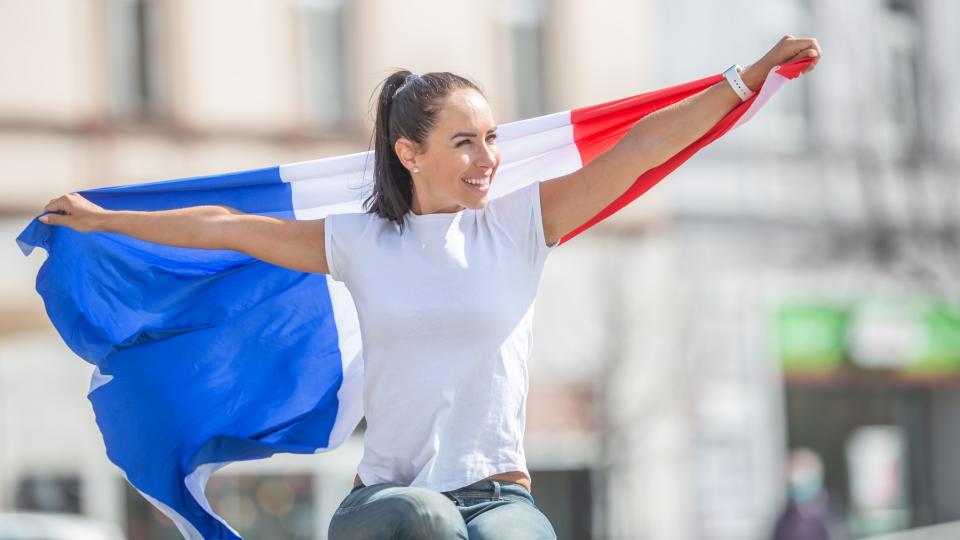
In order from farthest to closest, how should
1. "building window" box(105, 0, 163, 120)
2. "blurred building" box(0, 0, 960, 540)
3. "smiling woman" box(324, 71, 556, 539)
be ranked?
"building window" box(105, 0, 163, 120) < "blurred building" box(0, 0, 960, 540) < "smiling woman" box(324, 71, 556, 539)

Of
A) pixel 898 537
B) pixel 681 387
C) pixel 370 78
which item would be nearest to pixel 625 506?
pixel 681 387

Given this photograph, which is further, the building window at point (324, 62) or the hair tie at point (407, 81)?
the building window at point (324, 62)

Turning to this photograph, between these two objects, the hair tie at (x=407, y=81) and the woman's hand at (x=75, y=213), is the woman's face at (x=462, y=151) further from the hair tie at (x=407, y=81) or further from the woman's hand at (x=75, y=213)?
the woman's hand at (x=75, y=213)

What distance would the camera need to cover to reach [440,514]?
3545mm

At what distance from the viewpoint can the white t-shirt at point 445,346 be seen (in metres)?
3.80

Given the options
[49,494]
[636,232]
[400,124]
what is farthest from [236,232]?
[636,232]

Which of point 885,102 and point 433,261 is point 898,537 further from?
point 885,102

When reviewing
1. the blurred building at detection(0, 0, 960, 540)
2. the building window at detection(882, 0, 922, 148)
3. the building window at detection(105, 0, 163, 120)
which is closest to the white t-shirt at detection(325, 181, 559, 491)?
the blurred building at detection(0, 0, 960, 540)

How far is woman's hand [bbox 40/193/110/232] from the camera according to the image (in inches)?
170

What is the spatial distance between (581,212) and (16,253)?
1204 cm

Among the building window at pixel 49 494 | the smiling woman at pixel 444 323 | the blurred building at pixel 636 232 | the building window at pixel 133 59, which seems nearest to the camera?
the smiling woman at pixel 444 323

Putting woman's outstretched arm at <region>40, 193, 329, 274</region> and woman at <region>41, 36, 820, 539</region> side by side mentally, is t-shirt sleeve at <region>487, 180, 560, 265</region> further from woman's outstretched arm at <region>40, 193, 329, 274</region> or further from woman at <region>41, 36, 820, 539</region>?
woman's outstretched arm at <region>40, 193, 329, 274</region>

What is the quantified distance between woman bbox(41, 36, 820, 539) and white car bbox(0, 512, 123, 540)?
9.29 meters

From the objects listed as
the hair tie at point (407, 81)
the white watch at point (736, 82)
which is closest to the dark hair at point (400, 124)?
the hair tie at point (407, 81)
